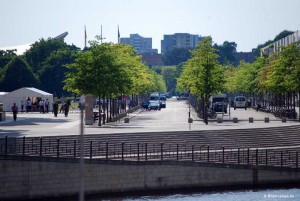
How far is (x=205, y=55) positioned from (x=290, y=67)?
8824mm

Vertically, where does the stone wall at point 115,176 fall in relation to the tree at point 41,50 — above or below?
below

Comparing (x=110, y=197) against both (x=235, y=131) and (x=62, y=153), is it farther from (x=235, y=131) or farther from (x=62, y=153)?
(x=235, y=131)

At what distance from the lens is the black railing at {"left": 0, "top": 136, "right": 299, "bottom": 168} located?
48.2m

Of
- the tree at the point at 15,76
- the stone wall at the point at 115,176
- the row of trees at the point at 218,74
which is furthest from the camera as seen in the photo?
the tree at the point at 15,76

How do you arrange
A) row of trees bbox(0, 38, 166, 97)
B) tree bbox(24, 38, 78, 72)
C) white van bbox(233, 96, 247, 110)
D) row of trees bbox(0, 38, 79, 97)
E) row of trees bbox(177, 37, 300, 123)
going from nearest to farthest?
row of trees bbox(0, 38, 166, 97), row of trees bbox(177, 37, 300, 123), white van bbox(233, 96, 247, 110), row of trees bbox(0, 38, 79, 97), tree bbox(24, 38, 78, 72)

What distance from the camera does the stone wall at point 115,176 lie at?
46.2 metres

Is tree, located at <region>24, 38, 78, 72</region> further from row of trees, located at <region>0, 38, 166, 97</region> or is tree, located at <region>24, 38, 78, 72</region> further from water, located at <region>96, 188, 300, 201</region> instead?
water, located at <region>96, 188, 300, 201</region>

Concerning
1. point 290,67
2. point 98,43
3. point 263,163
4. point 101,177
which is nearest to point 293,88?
point 290,67

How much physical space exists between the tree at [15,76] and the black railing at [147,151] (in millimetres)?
107282

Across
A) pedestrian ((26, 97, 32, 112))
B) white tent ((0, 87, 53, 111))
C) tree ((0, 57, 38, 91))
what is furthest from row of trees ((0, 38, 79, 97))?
pedestrian ((26, 97, 32, 112))

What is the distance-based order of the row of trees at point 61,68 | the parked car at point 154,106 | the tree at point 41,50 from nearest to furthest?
the row of trees at point 61,68 → the parked car at point 154,106 → the tree at point 41,50

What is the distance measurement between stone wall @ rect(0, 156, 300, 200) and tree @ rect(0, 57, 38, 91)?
368 ft

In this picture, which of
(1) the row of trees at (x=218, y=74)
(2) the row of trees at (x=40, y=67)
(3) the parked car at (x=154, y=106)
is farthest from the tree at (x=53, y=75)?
(1) the row of trees at (x=218, y=74)

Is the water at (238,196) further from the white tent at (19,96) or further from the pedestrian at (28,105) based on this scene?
the white tent at (19,96)
